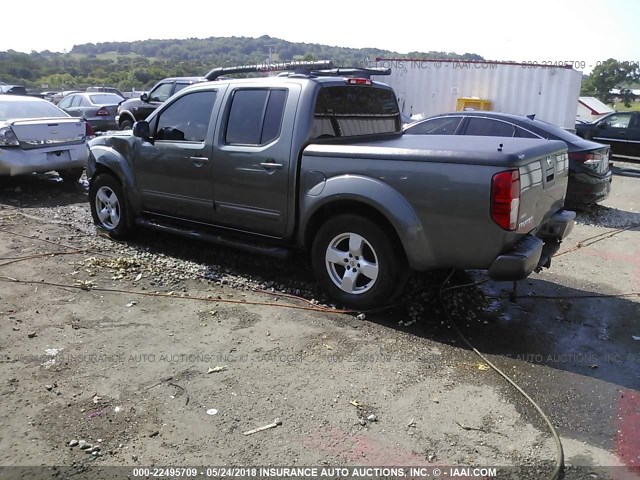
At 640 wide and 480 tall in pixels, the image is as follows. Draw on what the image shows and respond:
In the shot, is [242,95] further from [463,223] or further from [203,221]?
[463,223]

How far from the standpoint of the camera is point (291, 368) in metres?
3.79

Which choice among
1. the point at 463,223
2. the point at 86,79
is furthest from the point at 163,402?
the point at 86,79

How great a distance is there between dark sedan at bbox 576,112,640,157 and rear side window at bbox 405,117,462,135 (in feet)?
32.8

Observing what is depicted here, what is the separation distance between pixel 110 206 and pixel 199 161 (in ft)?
6.07

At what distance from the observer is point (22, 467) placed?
9.09ft

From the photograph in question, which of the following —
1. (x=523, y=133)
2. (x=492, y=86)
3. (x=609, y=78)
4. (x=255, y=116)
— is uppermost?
(x=609, y=78)

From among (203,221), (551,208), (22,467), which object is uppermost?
(551,208)

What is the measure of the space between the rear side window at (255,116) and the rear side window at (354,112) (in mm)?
365

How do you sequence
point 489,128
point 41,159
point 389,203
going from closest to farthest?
1. point 389,203
2. point 489,128
3. point 41,159

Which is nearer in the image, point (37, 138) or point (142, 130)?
point (142, 130)

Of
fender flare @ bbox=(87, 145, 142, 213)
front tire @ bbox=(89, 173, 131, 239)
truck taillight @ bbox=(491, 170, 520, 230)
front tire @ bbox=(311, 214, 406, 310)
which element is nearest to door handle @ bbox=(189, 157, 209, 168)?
fender flare @ bbox=(87, 145, 142, 213)

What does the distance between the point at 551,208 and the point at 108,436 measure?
3802mm

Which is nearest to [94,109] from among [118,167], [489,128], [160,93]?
[160,93]

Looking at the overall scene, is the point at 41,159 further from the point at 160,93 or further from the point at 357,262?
the point at 160,93
